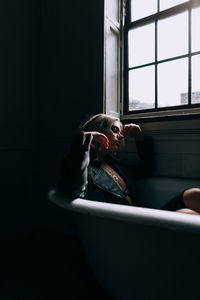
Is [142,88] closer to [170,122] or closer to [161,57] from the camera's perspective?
[161,57]

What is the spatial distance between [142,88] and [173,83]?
0.75 ft

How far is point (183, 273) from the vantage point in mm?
596

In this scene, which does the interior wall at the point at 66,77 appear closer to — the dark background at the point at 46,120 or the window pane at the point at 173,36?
the dark background at the point at 46,120

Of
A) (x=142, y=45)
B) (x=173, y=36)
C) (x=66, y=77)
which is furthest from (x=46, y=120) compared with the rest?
(x=173, y=36)

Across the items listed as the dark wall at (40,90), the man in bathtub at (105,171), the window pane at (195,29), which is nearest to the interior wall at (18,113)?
the dark wall at (40,90)

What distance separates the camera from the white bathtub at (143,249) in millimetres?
552

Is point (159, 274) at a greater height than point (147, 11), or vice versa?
point (147, 11)

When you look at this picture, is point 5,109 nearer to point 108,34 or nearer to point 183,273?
point 108,34

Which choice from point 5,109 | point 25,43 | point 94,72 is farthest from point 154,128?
point 25,43

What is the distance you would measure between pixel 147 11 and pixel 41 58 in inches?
34.7

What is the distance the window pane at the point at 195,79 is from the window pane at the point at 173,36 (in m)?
0.10

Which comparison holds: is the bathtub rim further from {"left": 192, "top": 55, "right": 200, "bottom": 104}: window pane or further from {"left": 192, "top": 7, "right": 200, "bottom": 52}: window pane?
{"left": 192, "top": 7, "right": 200, "bottom": 52}: window pane

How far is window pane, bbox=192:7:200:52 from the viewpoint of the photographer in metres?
1.43

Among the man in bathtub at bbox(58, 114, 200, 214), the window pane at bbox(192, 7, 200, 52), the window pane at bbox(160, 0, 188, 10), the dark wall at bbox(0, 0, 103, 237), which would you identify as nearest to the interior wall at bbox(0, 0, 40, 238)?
the dark wall at bbox(0, 0, 103, 237)
